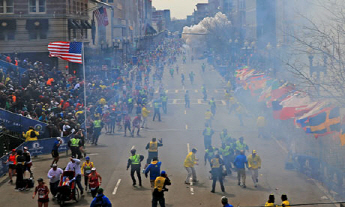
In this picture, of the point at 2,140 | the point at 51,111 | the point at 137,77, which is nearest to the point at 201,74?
the point at 137,77

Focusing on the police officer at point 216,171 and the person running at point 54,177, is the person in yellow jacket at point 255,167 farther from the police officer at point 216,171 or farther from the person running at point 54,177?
the person running at point 54,177

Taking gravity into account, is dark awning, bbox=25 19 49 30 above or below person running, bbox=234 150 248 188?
above

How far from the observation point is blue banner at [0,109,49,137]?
64.7 ft

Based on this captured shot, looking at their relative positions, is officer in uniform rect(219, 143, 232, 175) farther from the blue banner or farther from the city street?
the blue banner

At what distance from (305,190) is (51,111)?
1171 centimetres

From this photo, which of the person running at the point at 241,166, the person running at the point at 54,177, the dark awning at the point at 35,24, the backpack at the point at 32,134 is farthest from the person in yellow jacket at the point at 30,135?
the dark awning at the point at 35,24

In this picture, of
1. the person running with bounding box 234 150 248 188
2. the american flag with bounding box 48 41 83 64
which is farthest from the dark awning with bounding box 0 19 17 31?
the person running with bounding box 234 150 248 188

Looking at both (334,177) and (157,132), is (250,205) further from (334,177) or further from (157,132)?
(157,132)

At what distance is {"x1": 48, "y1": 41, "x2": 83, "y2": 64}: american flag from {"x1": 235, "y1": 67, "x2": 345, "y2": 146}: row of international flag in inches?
332

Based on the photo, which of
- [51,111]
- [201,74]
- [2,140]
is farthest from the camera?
[201,74]

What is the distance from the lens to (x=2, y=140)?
17.6 meters

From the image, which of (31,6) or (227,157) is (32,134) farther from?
A: (31,6)

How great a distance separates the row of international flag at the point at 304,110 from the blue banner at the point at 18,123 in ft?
28.8

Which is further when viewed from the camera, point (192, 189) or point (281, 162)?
point (281, 162)
